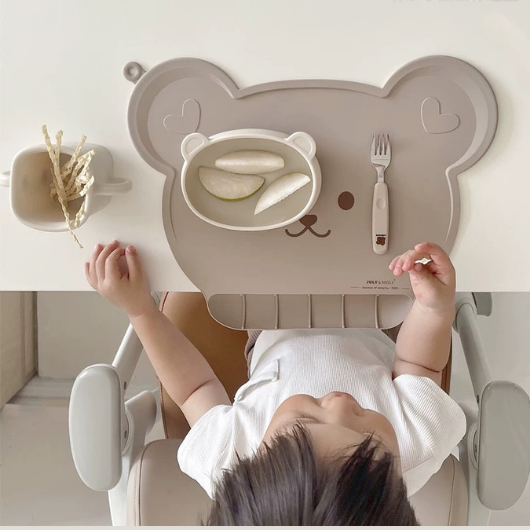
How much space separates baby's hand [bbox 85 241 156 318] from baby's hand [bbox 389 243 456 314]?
10.3 inches

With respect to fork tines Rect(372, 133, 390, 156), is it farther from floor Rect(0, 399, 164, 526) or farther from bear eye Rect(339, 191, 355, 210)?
floor Rect(0, 399, 164, 526)

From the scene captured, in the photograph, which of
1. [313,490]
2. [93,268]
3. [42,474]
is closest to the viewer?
[313,490]

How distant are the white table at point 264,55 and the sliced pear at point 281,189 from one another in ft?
0.32


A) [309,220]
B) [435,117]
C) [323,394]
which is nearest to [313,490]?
[323,394]

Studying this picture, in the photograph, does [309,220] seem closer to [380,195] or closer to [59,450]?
[380,195]

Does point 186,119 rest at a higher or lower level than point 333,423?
higher

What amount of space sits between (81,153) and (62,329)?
786mm

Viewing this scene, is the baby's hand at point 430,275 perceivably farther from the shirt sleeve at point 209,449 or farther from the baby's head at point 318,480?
the shirt sleeve at point 209,449

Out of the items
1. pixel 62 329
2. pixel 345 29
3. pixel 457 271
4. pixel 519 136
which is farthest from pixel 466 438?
pixel 62 329

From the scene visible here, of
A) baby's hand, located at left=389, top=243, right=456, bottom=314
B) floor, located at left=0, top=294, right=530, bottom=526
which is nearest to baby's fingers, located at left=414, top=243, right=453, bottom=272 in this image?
baby's hand, located at left=389, top=243, right=456, bottom=314

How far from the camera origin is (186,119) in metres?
0.64

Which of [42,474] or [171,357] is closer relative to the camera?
[171,357]

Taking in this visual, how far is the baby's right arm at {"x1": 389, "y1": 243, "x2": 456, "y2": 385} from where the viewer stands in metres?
0.63

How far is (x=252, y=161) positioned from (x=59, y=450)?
3.03ft
